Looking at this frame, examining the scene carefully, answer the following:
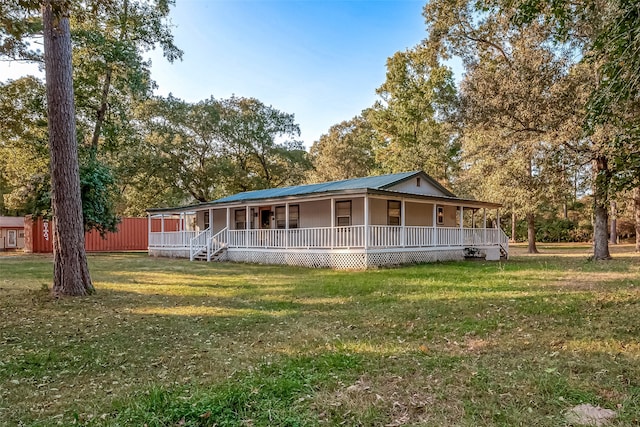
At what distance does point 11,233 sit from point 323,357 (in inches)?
1452

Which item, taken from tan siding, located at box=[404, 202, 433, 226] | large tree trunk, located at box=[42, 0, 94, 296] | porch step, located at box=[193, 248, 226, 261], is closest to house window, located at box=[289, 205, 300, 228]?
porch step, located at box=[193, 248, 226, 261]

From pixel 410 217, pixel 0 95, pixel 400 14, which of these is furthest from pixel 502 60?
pixel 0 95

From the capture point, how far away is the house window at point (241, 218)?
20.4 m

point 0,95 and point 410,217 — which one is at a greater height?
point 0,95

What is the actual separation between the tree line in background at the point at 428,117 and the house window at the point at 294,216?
7.44 meters

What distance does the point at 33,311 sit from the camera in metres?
6.88

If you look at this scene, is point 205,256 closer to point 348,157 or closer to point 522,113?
point 522,113

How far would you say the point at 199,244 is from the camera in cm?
1984

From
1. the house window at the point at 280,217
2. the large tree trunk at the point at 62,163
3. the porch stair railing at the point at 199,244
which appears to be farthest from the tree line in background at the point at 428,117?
the house window at the point at 280,217

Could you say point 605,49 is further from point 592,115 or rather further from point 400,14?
point 400,14

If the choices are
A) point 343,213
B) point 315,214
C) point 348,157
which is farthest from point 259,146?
point 343,213

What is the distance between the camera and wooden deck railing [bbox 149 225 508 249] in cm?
1429

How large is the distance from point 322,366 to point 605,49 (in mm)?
5059

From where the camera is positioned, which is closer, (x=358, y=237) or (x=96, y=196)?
(x=358, y=237)
